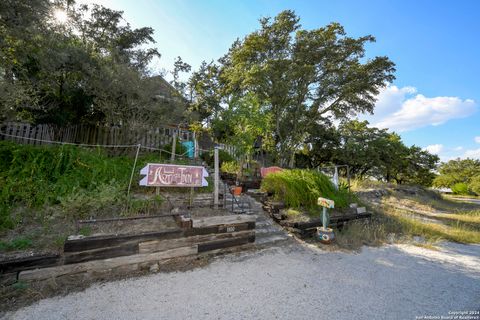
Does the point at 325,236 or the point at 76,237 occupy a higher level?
the point at 76,237

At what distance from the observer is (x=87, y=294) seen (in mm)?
2551

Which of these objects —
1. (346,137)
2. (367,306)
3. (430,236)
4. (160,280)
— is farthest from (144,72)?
(346,137)

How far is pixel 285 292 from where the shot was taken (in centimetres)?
281

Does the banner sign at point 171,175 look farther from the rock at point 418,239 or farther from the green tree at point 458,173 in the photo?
the green tree at point 458,173

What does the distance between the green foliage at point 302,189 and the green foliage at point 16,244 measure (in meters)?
5.11

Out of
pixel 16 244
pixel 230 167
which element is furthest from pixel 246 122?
pixel 16 244

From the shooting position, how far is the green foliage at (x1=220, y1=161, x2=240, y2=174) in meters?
8.07

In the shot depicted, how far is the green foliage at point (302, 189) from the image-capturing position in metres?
5.75

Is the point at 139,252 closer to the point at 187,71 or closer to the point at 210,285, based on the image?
the point at 210,285

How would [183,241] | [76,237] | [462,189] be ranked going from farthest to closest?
[462,189], [183,241], [76,237]

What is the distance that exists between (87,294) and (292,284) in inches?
107

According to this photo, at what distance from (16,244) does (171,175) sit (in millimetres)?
2318

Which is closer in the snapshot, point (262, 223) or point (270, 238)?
point (270, 238)

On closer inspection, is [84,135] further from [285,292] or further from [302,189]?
[285,292]
